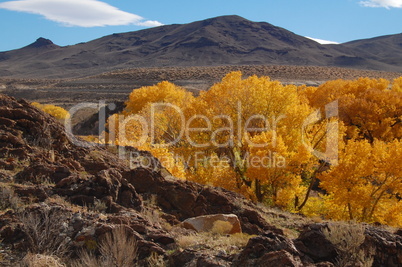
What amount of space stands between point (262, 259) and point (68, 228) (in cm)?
409

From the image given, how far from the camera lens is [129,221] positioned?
828cm

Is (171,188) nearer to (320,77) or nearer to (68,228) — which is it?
(68,228)

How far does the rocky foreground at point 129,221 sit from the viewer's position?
7.21 m

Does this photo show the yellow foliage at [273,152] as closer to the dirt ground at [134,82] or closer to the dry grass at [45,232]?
the dry grass at [45,232]

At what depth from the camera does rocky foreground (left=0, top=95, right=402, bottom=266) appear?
721cm

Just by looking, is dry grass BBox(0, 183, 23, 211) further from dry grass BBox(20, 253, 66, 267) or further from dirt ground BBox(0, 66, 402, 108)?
dirt ground BBox(0, 66, 402, 108)

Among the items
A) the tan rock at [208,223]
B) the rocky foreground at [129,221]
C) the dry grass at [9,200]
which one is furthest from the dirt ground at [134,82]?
the tan rock at [208,223]

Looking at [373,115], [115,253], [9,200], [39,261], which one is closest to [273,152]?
[9,200]

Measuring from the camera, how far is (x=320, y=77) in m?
105

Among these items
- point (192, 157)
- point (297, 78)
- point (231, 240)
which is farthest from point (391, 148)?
point (297, 78)

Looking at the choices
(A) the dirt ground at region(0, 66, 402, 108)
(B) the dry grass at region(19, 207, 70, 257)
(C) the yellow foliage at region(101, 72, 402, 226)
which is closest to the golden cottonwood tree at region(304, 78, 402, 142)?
(C) the yellow foliage at region(101, 72, 402, 226)

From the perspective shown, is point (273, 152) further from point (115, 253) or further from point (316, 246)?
point (115, 253)

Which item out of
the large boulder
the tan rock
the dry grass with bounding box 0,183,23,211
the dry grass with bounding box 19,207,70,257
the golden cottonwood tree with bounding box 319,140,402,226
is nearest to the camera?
the large boulder

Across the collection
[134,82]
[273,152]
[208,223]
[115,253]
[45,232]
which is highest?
[134,82]
